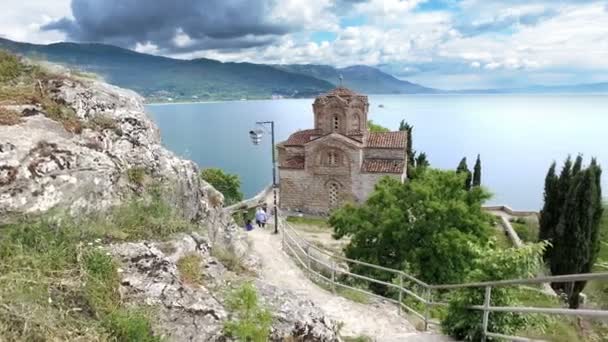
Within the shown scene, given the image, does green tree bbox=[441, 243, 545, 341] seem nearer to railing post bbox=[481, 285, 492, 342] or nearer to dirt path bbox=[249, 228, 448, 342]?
railing post bbox=[481, 285, 492, 342]

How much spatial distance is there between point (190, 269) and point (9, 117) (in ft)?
8.39

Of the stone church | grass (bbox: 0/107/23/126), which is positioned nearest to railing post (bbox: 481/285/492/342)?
grass (bbox: 0/107/23/126)

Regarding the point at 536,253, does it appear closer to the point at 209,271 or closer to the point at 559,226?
the point at 209,271

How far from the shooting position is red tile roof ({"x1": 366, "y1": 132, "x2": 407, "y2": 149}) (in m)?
28.2

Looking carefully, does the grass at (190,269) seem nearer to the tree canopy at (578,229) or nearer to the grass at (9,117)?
the grass at (9,117)

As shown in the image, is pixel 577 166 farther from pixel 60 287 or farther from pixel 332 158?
pixel 60 287

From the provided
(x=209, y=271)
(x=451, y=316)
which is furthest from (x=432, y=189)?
(x=209, y=271)

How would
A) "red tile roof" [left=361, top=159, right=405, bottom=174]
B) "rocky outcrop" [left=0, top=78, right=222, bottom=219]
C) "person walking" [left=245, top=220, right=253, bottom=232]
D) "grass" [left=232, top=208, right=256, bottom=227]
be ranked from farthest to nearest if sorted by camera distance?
1. "red tile roof" [left=361, top=159, right=405, bottom=174]
2. "grass" [left=232, top=208, right=256, bottom=227]
3. "person walking" [left=245, top=220, right=253, bottom=232]
4. "rocky outcrop" [left=0, top=78, right=222, bottom=219]

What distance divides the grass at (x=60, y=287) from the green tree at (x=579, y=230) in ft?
76.6

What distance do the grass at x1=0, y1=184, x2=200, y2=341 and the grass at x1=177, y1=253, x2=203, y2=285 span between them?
0.72m

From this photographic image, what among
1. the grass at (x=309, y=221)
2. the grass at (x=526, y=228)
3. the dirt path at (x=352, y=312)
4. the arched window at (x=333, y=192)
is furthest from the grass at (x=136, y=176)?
the grass at (x=526, y=228)

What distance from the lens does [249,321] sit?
3705 mm

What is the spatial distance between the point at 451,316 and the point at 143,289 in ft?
13.2

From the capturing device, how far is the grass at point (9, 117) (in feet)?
15.0
